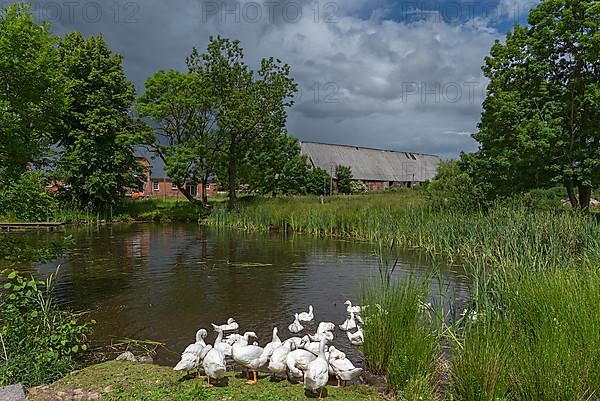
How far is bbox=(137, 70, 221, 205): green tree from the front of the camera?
119ft

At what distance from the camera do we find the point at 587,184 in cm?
1703

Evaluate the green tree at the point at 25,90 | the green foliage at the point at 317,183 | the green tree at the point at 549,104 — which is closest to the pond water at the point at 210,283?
the green tree at the point at 25,90

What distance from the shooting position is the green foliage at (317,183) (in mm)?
48219

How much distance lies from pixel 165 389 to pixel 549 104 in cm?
1805

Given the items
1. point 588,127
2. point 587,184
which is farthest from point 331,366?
point 588,127

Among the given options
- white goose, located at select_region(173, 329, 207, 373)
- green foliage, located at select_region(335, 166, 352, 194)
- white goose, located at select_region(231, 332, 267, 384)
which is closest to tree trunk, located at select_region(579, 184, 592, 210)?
white goose, located at select_region(231, 332, 267, 384)

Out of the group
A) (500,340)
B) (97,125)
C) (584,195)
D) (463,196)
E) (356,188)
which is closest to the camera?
(500,340)

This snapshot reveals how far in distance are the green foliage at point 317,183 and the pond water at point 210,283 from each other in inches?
1049

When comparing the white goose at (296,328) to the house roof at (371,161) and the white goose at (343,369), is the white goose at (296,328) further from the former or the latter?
the house roof at (371,161)

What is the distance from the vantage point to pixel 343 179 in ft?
179

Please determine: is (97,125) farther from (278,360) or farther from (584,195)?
(278,360)

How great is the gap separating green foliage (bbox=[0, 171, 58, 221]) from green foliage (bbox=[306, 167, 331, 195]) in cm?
4034

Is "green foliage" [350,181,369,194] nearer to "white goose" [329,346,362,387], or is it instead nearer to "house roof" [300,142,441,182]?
"house roof" [300,142,441,182]

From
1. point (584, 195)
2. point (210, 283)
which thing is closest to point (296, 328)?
point (210, 283)
